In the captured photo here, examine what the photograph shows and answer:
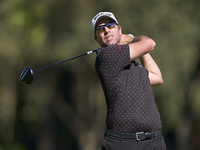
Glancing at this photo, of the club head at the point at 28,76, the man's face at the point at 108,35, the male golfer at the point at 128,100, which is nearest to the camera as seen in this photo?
the male golfer at the point at 128,100

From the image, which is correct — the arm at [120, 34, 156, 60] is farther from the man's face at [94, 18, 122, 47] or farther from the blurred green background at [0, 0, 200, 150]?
the blurred green background at [0, 0, 200, 150]

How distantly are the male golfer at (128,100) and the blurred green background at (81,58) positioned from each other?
806 cm

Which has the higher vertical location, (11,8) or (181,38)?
(11,8)

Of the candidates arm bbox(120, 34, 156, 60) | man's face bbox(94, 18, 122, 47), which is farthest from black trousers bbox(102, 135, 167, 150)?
man's face bbox(94, 18, 122, 47)

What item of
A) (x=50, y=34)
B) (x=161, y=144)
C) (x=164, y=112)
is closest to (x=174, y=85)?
(x=164, y=112)

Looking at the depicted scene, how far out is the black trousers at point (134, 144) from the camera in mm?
4074

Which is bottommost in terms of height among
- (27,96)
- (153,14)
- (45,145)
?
(45,145)

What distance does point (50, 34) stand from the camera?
43.2 feet

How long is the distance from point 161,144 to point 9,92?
1156 centimetres

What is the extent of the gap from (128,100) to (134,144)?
35 centimetres

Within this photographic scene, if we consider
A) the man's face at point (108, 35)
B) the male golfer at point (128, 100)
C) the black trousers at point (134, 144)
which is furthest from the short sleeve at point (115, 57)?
the black trousers at point (134, 144)

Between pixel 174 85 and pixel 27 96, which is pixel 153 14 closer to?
pixel 174 85

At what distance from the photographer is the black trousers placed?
407 centimetres

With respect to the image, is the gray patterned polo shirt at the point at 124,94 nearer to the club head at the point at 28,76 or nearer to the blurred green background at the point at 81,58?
the club head at the point at 28,76
